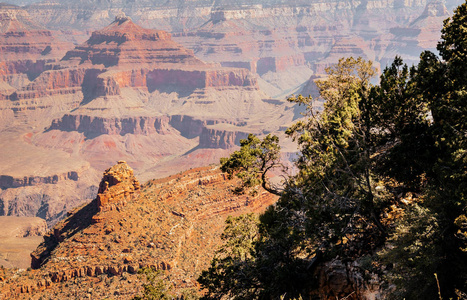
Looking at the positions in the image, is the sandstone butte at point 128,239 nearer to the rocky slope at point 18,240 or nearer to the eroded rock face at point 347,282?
the rocky slope at point 18,240

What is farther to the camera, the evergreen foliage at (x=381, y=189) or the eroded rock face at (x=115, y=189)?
the eroded rock face at (x=115, y=189)

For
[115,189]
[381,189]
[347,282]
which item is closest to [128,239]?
[115,189]

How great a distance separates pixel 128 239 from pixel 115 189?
8.20 m

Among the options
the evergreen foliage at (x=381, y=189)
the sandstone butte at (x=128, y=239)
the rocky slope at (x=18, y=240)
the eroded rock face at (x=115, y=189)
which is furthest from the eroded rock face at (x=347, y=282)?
the rocky slope at (x=18, y=240)

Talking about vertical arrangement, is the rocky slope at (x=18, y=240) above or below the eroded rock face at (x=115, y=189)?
below

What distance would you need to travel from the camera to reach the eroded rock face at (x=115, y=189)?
7006 centimetres

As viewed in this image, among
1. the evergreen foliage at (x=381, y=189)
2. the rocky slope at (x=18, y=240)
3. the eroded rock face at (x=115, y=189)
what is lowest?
the rocky slope at (x=18, y=240)

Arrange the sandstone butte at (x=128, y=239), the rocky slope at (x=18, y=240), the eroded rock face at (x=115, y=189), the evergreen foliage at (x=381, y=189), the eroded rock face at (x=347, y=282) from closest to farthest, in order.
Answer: the evergreen foliage at (x=381, y=189) → the eroded rock face at (x=347, y=282) → the sandstone butte at (x=128, y=239) → the eroded rock face at (x=115, y=189) → the rocky slope at (x=18, y=240)

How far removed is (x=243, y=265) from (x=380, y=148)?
11.7m

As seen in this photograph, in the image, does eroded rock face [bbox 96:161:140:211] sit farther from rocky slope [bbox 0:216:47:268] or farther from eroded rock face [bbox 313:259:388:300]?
eroded rock face [bbox 313:259:388:300]

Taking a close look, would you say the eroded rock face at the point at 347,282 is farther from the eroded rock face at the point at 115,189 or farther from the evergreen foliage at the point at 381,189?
the eroded rock face at the point at 115,189

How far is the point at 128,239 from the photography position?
66688 mm

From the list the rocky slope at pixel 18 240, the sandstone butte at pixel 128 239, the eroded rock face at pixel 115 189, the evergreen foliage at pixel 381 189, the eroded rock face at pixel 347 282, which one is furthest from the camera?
the rocky slope at pixel 18 240

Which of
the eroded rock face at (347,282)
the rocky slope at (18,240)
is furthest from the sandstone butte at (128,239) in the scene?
the eroded rock face at (347,282)
